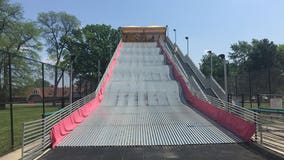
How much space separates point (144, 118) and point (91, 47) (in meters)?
61.4

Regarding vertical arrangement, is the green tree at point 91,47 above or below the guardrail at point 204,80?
above

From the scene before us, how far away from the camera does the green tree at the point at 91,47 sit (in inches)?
2940

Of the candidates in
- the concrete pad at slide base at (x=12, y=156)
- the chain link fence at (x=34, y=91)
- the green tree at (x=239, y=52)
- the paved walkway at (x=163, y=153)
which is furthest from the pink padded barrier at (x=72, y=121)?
the green tree at (x=239, y=52)

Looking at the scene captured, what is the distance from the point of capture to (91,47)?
255ft

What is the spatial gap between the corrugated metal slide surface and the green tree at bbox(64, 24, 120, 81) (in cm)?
4087

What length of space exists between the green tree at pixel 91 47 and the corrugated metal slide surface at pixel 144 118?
134ft

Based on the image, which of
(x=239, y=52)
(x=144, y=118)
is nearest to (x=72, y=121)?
(x=144, y=118)

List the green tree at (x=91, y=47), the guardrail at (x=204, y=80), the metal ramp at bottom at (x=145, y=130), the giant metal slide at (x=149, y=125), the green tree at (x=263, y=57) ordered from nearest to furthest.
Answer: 1. the giant metal slide at (x=149, y=125)
2. the metal ramp at bottom at (x=145, y=130)
3. the guardrail at (x=204, y=80)
4. the green tree at (x=91, y=47)
5. the green tree at (x=263, y=57)

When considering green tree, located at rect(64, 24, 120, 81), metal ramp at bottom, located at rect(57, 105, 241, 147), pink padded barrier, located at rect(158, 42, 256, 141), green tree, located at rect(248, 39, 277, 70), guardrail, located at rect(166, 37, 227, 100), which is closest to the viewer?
metal ramp at bottom, located at rect(57, 105, 241, 147)

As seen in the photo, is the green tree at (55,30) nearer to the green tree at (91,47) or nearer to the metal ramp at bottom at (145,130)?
the green tree at (91,47)

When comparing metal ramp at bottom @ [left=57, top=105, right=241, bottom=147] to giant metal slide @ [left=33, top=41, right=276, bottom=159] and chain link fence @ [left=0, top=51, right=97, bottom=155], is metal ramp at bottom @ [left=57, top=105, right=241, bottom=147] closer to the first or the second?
giant metal slide @ [left=33, top=41, right=276, bottom=159]

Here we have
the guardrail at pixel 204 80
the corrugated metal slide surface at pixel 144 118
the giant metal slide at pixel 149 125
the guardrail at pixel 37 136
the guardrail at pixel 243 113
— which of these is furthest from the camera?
the guardrail at pixel 204 80

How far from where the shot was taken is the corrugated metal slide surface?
13.3 metres

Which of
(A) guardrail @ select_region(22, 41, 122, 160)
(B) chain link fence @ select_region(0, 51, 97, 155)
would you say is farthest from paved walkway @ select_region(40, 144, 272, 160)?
(B) chain link fence @ select_region(0, 51, 97, 155)
